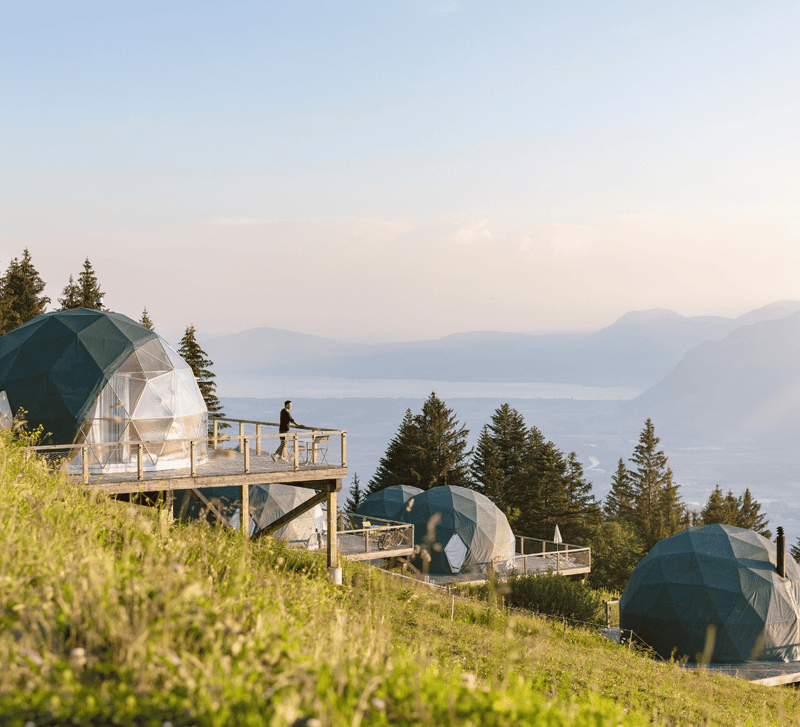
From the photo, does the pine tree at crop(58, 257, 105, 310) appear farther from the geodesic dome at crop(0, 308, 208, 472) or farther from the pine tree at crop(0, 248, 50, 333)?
the geodesic dome at crop(0, 308, 208, 472)

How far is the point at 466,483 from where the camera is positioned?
173 feet

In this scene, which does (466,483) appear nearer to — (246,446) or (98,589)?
(246,446)

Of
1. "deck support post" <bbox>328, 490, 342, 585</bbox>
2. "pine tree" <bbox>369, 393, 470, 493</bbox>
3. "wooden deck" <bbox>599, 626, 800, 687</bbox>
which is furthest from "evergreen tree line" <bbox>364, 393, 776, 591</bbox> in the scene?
"deck support post" <bbox>328, 490, 342, 585</bbox>

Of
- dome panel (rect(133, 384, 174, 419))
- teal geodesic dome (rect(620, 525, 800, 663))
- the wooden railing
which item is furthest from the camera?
teal geodesic dome (rect(620, 525, 800, 663))

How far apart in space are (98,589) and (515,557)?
28.6 m

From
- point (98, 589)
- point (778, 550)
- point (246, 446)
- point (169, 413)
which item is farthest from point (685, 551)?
point (98, 589)

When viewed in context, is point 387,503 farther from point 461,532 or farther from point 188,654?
point 188,654

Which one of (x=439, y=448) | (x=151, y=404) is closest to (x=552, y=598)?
(x=151, y=404)

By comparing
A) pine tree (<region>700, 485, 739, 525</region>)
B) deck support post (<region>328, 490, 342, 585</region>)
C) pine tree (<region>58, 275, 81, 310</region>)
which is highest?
pine tree (<region>58, 275, 81, 310</region>)

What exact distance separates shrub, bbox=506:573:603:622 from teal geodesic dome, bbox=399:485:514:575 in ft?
25.0

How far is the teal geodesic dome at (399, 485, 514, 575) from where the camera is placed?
3073 centimetres

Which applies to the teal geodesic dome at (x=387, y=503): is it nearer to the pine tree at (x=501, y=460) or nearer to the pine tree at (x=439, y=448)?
the pine tree at (x=439, y=448)

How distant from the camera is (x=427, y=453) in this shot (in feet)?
170

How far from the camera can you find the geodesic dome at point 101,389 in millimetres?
15953
